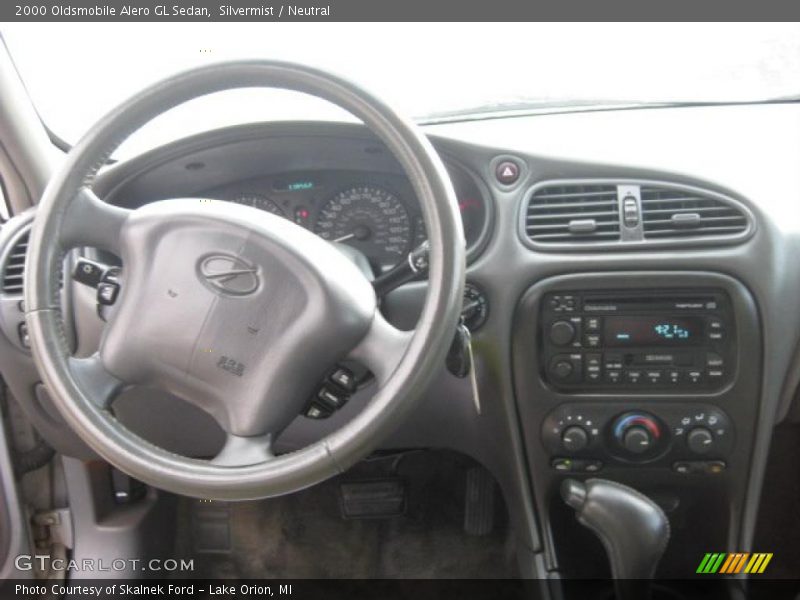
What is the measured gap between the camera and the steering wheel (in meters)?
1.01

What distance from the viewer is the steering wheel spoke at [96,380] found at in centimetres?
112

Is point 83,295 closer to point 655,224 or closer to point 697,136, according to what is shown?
point 655,224

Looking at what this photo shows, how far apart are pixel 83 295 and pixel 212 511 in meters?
0.74

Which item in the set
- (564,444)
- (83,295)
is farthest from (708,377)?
(83,295)

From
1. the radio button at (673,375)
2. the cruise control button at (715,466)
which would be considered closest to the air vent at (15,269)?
the radio button at (673,375)

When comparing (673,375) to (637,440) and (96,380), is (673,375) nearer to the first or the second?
(637,440)

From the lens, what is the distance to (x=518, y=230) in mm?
1422

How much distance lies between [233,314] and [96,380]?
23cm

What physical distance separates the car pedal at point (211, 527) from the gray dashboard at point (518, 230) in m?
0.43

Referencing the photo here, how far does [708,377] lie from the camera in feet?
4.67

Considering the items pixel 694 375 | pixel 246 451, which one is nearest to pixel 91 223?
pixel 246 451

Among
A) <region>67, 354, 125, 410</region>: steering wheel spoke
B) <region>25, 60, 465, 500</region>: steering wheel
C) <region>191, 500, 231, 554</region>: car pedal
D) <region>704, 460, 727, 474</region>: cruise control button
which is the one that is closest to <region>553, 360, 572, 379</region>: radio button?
<region>704, 460, 727, 474</region>: cruise control button

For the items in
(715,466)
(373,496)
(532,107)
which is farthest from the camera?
(373,496)

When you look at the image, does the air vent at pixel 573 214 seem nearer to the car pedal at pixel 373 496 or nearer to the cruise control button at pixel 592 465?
the cruise control button at pixel 592 465
